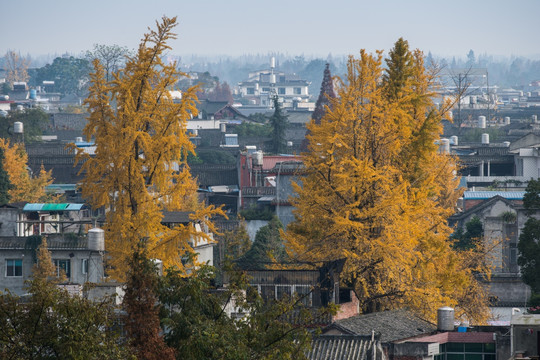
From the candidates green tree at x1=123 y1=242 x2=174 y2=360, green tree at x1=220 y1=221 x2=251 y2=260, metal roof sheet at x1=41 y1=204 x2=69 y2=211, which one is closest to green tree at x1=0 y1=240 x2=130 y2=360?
green tree at x1=123 y1=242 x2=174 y2=360

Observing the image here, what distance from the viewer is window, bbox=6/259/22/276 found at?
55.3 meters

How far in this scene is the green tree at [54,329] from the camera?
2400 centimetres

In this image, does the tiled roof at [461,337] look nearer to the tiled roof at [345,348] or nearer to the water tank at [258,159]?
the tiled roof at [345,348]

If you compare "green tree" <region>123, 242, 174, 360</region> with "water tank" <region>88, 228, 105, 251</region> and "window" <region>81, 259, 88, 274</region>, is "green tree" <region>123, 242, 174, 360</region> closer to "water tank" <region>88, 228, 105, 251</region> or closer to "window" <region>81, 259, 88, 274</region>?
"water tank" <region>88, 228, 105, 251</region>

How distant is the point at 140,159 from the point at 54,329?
54.6 feet

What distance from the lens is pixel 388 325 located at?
38.5m

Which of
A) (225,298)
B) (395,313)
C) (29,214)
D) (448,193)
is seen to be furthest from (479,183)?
(225,298)

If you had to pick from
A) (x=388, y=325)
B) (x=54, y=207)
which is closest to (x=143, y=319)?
(x=388, y=325)

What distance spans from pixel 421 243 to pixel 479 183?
4797cm

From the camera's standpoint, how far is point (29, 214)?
6244cm

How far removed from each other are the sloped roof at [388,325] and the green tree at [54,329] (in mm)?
11969

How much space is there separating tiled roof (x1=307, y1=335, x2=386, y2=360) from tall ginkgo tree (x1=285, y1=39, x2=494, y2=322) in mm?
9761

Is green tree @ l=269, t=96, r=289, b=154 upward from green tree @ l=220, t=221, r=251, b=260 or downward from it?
upward

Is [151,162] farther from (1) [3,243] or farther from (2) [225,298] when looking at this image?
(1) [3,243]
